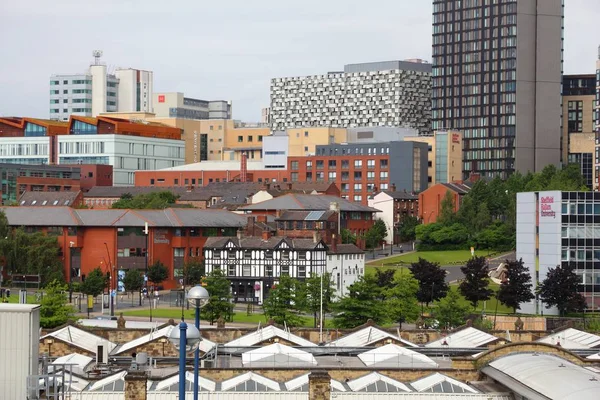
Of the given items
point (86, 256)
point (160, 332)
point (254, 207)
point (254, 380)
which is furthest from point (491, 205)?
point (254, 380)

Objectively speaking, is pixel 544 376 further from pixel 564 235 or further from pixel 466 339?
pixel 564 235

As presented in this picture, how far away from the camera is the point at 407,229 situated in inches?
7426

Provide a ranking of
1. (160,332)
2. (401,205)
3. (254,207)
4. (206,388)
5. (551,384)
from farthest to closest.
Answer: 1. (401,205)
2. (254,207)
3. (160,332)
4. (206,388)
5. (551,384)

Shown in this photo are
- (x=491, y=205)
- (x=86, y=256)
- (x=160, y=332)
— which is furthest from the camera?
(x=491, y=205)

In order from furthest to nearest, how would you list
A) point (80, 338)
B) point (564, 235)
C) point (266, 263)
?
point (266, 263), point (564, 235), point (80, 338)

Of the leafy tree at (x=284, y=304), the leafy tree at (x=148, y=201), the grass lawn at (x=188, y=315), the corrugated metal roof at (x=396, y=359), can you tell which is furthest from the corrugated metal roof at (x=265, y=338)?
the leafy tree at (x=148, y=201)

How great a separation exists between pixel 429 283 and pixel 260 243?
79.3ft

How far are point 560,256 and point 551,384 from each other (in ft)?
257

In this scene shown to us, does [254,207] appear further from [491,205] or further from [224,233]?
[491,205]

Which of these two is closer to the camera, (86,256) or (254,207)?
(86,256)

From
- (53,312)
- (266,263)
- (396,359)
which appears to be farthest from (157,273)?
(396,359)

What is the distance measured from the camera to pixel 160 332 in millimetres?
60875

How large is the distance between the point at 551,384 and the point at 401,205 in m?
160

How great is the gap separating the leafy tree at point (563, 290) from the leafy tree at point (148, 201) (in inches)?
3049
